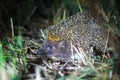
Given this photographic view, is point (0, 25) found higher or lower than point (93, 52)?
higher

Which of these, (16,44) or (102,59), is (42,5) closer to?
(16,44)

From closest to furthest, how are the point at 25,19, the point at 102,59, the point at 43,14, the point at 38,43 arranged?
the point at 102,59, the point at 38,43, the point at 25,19, the point at 43,14

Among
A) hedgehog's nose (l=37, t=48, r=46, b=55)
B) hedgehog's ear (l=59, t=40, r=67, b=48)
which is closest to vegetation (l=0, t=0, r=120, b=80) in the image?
hedgehog's nose (l=37, t=48, r=46, b=55)

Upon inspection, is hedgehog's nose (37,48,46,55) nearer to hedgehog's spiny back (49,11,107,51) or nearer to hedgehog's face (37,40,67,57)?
hedgehog's face (37,40,67,57)

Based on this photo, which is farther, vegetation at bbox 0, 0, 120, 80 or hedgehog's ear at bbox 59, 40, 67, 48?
hedgehog's ear at bbox 59, 40, 67, 48

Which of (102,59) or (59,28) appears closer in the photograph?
(102,59)

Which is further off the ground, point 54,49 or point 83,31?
point 83,31

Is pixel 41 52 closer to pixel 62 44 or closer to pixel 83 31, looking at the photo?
pixel 62 44

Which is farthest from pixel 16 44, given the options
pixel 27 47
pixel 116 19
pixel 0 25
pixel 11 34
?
pixel 116 19

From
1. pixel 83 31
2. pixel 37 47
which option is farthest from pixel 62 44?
pixel 37 47
